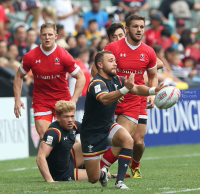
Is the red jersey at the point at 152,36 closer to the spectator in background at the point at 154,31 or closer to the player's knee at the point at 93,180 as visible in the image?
the spectator in background at the point at 154,31

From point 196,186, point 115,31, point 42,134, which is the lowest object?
point 196,186

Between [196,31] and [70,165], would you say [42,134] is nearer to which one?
[70,165]

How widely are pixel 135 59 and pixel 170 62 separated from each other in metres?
8.89

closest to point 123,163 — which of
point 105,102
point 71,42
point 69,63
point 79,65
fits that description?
point 105,102

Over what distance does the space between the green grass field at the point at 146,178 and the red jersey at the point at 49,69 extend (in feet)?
4.62

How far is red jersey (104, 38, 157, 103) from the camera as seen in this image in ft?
28.1

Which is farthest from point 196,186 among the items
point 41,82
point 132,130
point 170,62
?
point 170,62

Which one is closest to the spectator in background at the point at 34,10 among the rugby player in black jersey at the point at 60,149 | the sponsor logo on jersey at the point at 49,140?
the rugby player in black jersey at the point at 60,149

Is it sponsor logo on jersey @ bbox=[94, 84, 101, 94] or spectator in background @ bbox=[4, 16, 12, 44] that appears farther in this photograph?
spectator in background @ bbox=[4, 16, 12, 44]

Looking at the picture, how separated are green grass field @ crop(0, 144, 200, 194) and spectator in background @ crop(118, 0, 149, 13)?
7.75 m

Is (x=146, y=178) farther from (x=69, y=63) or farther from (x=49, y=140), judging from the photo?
(x=69, y=63)

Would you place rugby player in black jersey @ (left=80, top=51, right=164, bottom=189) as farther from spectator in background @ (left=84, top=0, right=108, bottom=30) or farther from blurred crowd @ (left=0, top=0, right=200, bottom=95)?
spectator in background @ (left=84, top=0, right=108, bottom=30)

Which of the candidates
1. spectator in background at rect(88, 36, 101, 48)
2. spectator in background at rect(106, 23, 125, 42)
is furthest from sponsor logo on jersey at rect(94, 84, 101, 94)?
spectator in background at rect(88, 36, 101, 48)

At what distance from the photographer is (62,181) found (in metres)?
8.18
